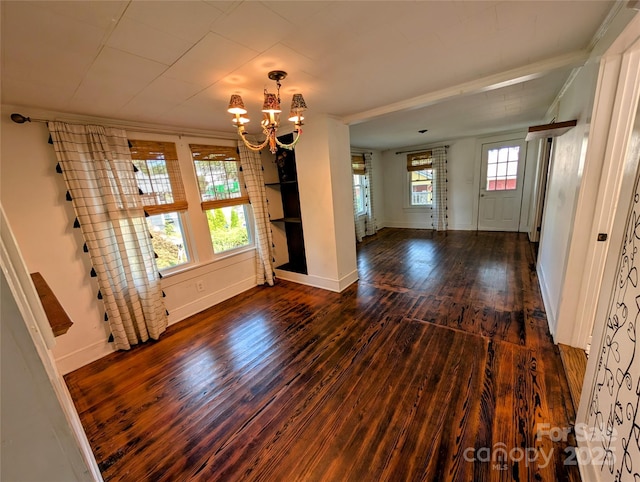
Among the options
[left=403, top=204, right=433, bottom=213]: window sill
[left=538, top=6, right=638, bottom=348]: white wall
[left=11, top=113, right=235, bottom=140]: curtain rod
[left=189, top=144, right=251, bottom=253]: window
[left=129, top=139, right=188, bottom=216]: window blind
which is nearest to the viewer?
[left=538, top=6, right=638, bottom=348]: white wall

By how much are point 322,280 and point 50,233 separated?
2765mm

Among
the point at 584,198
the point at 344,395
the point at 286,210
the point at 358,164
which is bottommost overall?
the point at 344,395

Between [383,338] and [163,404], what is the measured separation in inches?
71.1

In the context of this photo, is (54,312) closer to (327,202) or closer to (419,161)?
(327,202)

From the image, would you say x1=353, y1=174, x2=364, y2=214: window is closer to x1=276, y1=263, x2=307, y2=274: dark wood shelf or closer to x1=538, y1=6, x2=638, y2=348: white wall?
x1=276, y1=263, x2=307, y2=274: dark wood shelf

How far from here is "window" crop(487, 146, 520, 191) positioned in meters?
5.34

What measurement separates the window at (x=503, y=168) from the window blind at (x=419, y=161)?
3.98 ft

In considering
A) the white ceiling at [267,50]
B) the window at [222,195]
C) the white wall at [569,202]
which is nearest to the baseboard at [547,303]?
the white wall at [569,202]

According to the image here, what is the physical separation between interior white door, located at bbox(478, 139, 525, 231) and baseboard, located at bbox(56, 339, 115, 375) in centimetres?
701

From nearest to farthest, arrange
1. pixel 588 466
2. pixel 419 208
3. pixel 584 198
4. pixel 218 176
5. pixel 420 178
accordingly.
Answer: pixel 588 466, pixel 584 198, pixel 218 176, pixel 420 178, pixel 419 208

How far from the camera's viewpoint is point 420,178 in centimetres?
645

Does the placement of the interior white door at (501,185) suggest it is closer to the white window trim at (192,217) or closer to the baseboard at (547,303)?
the baseboard at (547,303)

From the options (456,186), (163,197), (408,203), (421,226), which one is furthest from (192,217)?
(456,186)

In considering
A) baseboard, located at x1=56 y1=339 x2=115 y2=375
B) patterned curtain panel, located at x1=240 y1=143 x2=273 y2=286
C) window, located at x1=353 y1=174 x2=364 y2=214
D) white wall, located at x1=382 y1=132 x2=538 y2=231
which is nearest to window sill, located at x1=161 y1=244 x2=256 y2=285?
patterned curtain panel, located at x1=240 y1=143 x2=273 y2=286
